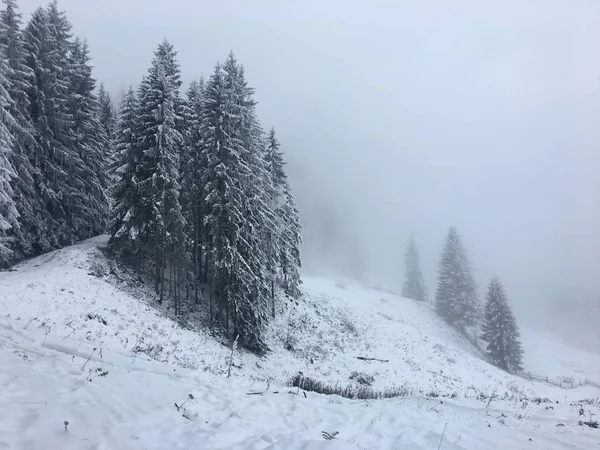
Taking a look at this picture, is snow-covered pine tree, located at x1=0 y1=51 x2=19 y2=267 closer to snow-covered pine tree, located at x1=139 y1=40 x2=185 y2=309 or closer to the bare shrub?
snow-covered pine tree, located at x1=139 y1=40 x2=185 y2=309

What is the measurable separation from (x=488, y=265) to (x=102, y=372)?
6785 inches

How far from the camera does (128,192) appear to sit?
23906 millimetres

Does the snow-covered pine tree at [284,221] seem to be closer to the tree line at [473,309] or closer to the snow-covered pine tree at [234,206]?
the snow-covered pine tree at [234,206]

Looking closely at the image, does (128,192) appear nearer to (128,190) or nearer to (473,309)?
(128,190)

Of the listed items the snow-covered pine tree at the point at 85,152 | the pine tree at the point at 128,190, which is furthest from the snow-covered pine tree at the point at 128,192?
the snow-covered pine tree at the point at 85,152

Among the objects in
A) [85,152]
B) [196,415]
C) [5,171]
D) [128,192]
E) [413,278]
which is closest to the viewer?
[196,415]

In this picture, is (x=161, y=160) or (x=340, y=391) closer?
(x=340, y=391)

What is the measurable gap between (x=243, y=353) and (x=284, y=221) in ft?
45.4

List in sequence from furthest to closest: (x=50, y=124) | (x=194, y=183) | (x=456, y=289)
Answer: (x=456, y=289)
(x=50, y=124)
(x=194, y=183)

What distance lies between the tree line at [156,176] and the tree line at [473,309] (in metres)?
33.4

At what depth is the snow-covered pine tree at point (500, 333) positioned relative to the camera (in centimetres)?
4562

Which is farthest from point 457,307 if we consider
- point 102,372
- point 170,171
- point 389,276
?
point 389,276

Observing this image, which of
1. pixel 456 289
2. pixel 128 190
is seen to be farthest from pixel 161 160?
pixel 456 289

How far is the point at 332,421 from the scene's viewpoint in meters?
8.09
